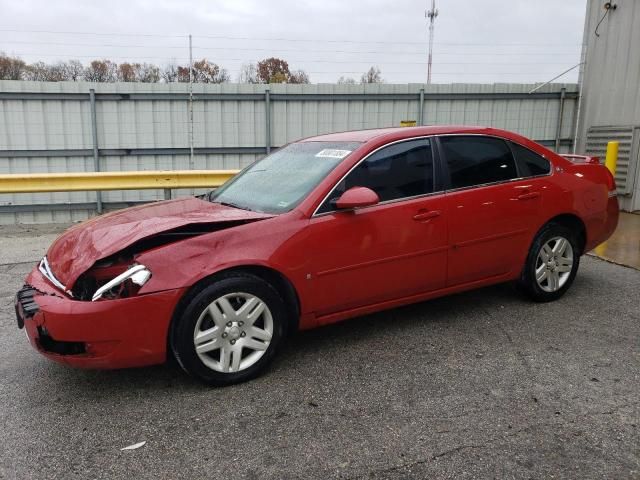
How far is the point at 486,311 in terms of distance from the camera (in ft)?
14.5

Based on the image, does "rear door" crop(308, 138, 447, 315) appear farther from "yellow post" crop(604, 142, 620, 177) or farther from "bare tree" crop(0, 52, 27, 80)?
"bare tree" crop(0, 52, 27, 80)

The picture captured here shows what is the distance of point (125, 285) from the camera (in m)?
2.90

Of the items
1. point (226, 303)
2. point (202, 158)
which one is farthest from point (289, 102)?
point (226, 303)

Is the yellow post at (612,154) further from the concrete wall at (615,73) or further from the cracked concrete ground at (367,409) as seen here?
the cracked concrete ground at (367,409)

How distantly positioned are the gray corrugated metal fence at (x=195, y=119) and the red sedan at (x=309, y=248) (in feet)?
19.6

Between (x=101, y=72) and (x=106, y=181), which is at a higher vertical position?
(x=101, y=72)

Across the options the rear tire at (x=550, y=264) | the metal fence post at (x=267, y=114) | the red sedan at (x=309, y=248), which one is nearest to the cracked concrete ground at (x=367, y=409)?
the red sedan at (x=309, y=248)

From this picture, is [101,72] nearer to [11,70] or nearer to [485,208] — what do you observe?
[11,70]

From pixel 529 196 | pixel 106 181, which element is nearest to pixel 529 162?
pixel 529 196

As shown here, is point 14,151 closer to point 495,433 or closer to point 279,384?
point 279,384

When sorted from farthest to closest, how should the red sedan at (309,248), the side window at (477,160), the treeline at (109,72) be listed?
the treeline at (109,72), the side window at (477,160), the red sedan at (309,248)

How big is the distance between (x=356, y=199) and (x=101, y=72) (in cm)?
2416

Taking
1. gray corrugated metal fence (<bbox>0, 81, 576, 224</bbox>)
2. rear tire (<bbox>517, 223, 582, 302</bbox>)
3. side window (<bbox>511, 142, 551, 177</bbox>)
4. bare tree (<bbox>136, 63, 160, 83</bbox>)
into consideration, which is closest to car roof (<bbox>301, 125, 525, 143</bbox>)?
side window (<bbox>511, 142, 551, 177</bbox>)

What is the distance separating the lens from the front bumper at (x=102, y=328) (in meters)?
2.83
